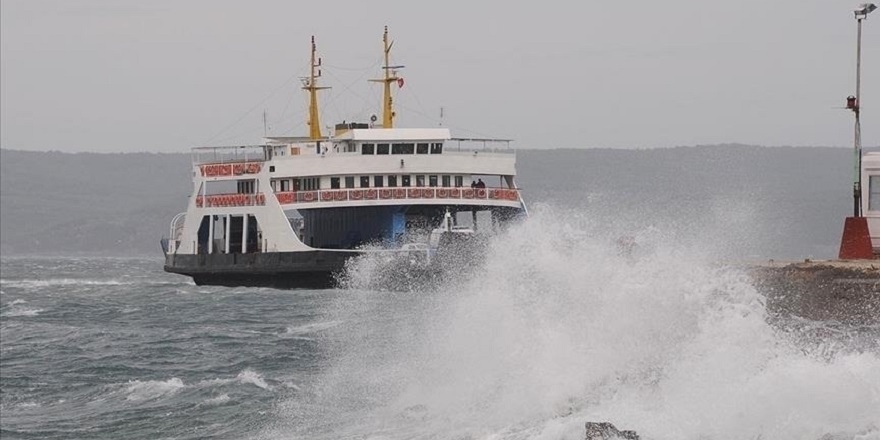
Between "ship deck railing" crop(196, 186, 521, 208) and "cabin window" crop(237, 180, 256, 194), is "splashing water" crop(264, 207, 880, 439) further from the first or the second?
"cabin window" crop(237, 180, 256, 194)

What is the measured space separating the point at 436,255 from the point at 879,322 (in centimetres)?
2803

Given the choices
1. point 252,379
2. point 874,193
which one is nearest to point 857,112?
point 874,193

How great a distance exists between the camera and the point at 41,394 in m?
34.8

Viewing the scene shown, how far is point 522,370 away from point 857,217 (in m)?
11.1

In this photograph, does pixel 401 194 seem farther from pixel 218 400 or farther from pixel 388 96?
pixel 218 400

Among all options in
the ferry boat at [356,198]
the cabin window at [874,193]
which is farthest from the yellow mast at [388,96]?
the cabin window at [874,193]

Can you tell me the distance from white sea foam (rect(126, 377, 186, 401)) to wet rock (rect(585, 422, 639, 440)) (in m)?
14.8

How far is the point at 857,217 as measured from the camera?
3378 cm

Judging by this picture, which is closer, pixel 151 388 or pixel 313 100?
pixel 151 388

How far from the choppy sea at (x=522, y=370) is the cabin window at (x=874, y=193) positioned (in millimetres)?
5031

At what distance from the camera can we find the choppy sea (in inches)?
805

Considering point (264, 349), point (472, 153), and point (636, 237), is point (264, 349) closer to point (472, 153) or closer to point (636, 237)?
point (636, 237)

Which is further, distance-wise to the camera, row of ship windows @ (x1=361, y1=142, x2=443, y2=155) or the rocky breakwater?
row of ship windows @ (x1=361, y1=142, x2=443, y2=155)

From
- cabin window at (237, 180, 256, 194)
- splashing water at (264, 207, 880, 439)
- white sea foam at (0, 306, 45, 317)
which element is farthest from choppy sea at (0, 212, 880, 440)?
cabin window at (237, 180, 256, 194)
